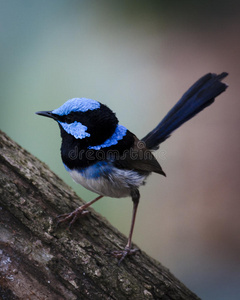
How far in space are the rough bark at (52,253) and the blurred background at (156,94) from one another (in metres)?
1.66

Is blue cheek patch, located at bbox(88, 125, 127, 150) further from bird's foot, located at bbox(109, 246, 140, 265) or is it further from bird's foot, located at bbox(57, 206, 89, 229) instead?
bird's foot, located at bbox(109, 246, 140, 265)

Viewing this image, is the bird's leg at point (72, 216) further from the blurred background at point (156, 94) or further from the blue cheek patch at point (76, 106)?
the blurred background at point (156, 94)

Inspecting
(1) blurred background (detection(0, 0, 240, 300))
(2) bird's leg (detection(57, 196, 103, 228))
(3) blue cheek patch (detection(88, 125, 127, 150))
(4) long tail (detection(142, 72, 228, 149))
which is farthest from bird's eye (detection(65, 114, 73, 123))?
(1) blurred background (detection(0, 0, 240, 300))

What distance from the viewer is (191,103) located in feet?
9.73

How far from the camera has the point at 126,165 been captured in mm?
2645

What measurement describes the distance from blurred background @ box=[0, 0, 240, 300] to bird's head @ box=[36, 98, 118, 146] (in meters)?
1.62

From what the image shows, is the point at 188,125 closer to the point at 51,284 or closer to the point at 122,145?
the point at 122,145

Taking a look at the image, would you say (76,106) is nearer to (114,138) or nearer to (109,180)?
(114,138)

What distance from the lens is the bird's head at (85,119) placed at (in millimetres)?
2412

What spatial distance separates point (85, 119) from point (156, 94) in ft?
9.88

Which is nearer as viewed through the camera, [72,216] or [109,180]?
[72,216]

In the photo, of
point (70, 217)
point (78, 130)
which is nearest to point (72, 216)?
point (70, 217)

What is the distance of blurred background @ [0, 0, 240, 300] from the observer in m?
4.21

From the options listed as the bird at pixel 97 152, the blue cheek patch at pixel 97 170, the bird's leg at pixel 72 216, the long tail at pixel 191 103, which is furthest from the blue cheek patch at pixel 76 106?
the long tail at pixel 191 103
